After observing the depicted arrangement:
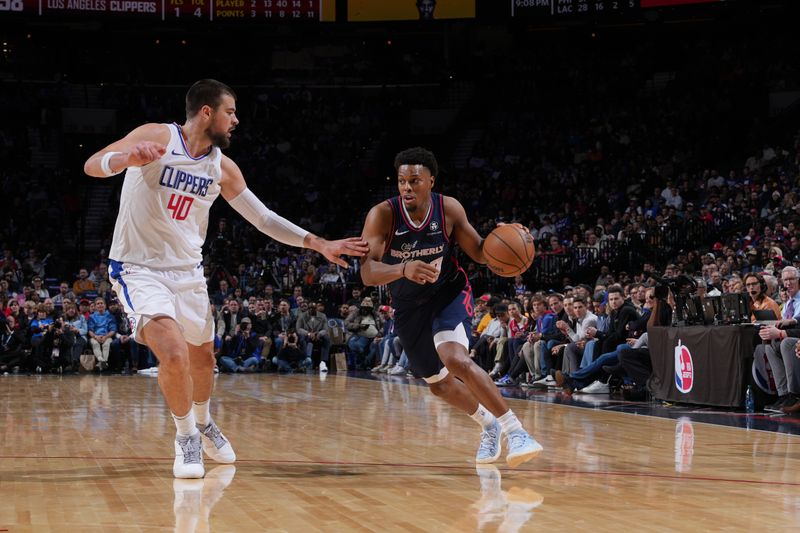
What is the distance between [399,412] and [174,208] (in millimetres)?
4566

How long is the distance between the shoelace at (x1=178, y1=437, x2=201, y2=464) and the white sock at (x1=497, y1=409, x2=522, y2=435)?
5.49 ft

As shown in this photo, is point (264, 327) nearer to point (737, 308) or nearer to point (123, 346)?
point (123, 346)

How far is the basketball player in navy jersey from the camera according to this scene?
5.64m

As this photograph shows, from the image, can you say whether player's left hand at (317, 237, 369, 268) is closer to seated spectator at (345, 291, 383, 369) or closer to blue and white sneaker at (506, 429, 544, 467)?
blue and white sneaker at (506, 429, 544, 467)

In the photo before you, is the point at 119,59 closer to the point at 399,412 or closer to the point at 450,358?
the point at 399,412

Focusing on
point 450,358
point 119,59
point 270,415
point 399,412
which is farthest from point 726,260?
point 119,59

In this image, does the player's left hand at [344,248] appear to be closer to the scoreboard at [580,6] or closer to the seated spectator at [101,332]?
the seated spectator at [101,332]

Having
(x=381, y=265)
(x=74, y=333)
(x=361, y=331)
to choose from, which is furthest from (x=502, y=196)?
(x=381, y=265)

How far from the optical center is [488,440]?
574 cm

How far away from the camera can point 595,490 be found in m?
4.64

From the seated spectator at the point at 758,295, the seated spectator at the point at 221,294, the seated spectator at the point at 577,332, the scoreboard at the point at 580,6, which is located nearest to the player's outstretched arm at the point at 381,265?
the seated spectator at the point at 758,295

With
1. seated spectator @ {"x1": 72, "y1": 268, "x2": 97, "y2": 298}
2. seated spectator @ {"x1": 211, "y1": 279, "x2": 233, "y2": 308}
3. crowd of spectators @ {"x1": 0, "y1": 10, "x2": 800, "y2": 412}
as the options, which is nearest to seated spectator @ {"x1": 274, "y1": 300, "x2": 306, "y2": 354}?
crowd of spectators @ {"x1": 0, "y1": 10, "x2": 800, "y2": 412}

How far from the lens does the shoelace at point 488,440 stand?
18.7 ft

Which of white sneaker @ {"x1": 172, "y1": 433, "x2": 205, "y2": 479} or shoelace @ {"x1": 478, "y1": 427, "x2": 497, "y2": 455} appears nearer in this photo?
white sneaker @ {"x1": 172, "y1": 433, "x2": 205, "y2": 479}
